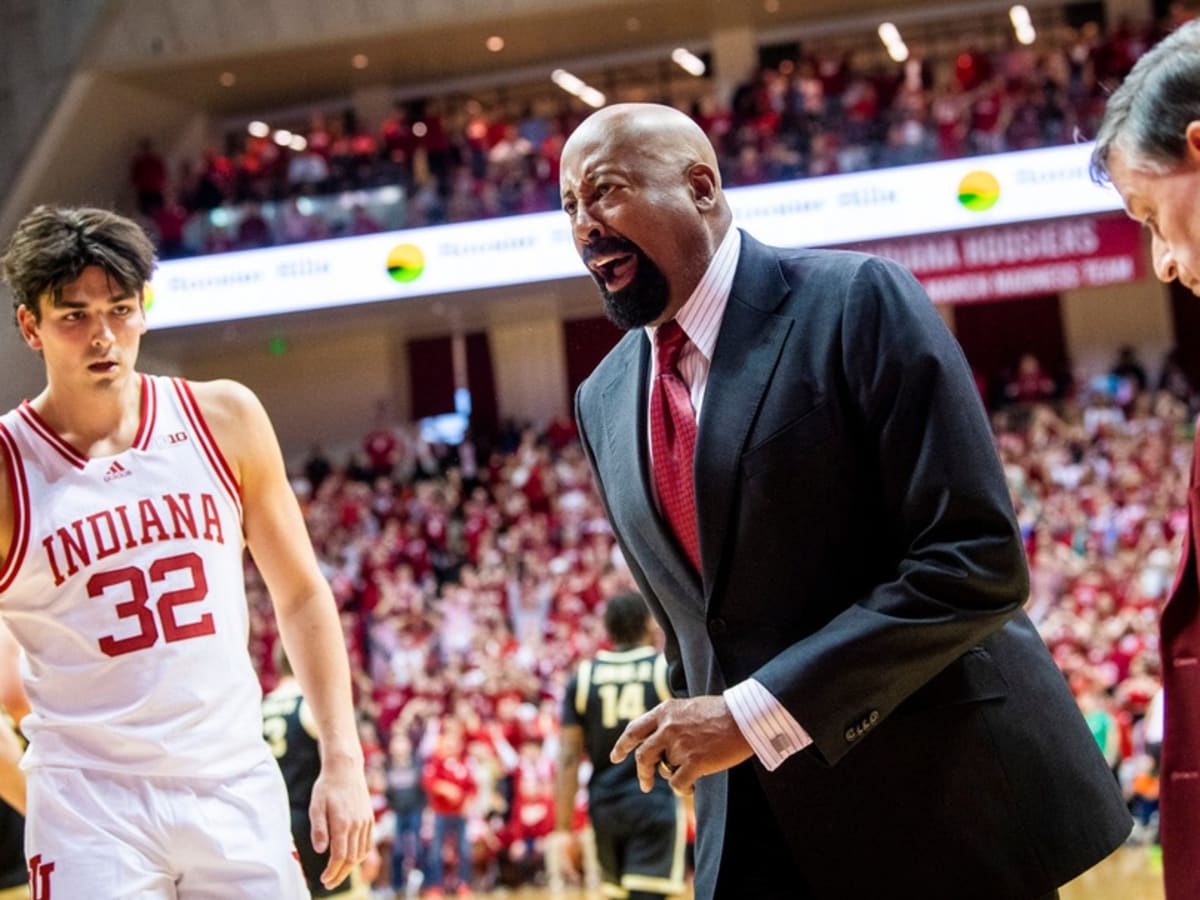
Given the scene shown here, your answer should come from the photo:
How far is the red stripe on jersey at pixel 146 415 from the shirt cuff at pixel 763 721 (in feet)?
4.76

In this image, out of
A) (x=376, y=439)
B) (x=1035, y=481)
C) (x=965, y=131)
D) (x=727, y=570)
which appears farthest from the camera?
(x=376, y=439)

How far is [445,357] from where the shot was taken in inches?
982

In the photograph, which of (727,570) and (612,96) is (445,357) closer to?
(612,96)

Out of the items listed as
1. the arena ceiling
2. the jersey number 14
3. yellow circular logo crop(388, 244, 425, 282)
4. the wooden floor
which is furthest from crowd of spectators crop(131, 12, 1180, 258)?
the jersey number 14

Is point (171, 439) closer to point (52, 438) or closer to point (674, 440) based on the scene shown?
point (52, 438)

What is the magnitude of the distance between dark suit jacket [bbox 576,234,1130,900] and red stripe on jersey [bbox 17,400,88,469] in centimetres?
131

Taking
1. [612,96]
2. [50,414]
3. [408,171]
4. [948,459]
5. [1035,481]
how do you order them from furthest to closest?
[612,96]
[408,171]
[1035,481]
[50,414]
[948,459]

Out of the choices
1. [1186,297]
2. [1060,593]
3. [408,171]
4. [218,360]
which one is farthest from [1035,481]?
[218,360]

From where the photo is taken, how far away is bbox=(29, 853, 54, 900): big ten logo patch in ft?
9.62

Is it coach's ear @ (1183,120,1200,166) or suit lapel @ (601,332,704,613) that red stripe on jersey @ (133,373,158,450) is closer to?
suit lapel @ (601,332,704,613)

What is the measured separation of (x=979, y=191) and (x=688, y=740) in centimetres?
1682

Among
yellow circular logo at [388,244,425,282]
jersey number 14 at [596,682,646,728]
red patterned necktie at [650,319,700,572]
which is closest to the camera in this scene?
red patterned necktie at [650,319,700,572]

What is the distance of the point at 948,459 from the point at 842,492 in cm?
20

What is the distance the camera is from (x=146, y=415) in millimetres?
3273
